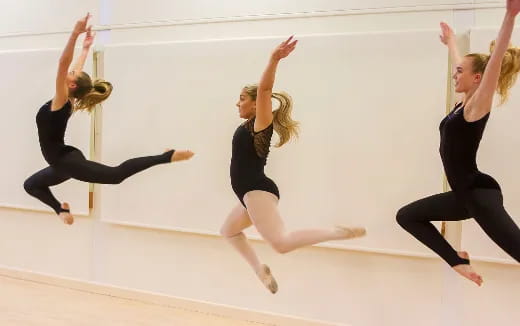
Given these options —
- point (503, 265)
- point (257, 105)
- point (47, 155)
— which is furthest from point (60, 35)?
point (503, 265)

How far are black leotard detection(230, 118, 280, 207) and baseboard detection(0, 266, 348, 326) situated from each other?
1315 millimetres

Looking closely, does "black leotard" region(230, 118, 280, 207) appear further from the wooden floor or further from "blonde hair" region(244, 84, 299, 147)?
the wooden floor

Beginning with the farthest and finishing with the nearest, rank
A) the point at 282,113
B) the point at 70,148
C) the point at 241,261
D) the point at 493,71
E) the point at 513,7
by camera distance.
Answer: the point at 241,261 → the point at 70,148 → the point at 282,113 → the point at 493,71 → the point at 513,7

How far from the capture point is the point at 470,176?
254 centimetres

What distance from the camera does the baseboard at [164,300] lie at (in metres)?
3.91

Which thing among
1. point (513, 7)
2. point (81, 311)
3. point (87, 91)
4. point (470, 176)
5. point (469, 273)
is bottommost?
point (81, 311)

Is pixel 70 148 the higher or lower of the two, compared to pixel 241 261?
higher

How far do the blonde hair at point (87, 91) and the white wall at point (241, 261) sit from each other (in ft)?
3.16

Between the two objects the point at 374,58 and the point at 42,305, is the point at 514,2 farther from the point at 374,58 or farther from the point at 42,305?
the point at 42,305

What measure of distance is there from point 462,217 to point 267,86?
1227mm

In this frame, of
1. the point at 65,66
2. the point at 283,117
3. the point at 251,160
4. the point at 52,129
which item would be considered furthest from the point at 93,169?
the point at 283,117

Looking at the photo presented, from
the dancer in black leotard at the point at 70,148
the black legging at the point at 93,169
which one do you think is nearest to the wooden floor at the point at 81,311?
the dancer in black leotard at the point at 70,148

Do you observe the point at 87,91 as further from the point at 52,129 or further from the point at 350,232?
the point at 350,232

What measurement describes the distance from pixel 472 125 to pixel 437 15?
1218 mm
